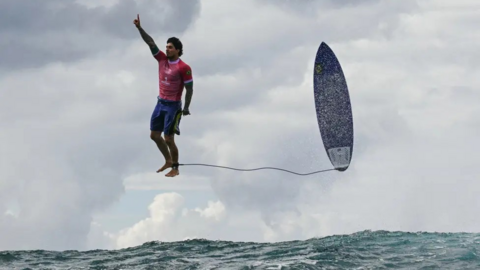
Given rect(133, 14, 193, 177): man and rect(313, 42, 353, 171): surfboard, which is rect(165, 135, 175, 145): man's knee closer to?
rect(133, 14, 193, 177): man

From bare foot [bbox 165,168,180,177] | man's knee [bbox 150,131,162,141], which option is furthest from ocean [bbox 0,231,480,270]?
man's knee [bbox 150,131,162,141]

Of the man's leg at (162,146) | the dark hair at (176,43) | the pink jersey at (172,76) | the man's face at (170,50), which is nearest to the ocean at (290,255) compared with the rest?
the man's leg at (162,146)

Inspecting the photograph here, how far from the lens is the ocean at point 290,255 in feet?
58.6

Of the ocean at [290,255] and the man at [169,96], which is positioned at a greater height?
the man at [169,96]

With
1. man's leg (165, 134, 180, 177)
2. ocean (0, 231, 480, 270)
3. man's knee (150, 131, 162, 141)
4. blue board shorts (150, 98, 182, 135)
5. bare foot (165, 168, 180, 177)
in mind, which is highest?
blue board shorts (150, 98, 182, 135)

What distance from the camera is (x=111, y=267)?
18656 mm

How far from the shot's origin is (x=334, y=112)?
70.2ft

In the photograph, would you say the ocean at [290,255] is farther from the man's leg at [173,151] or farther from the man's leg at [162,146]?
the man's leg at [162,146]

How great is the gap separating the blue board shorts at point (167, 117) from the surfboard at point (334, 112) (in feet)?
20.5

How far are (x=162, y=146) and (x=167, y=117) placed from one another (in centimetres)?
103

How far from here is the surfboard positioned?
2138 centimetres

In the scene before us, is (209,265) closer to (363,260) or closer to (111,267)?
(111,267)

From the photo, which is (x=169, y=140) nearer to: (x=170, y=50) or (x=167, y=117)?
(x=167, y=117)

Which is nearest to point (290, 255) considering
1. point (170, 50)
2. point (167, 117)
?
point (167, 117)
